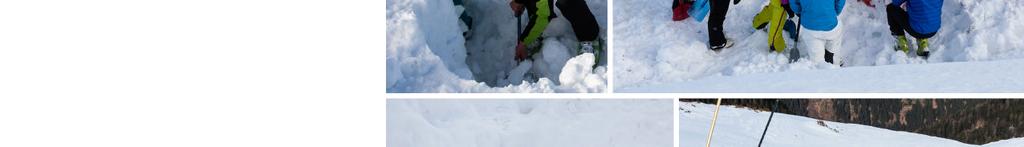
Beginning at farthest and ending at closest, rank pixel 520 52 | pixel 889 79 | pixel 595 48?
pixel 520 52, pixel 595 48, pixel 889 79

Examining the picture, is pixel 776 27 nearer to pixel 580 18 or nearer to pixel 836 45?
pixel 836 45

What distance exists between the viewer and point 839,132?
7.73ft

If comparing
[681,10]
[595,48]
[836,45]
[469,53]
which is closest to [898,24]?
[836,45]

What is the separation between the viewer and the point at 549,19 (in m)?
2.44

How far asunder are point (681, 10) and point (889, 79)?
369mm

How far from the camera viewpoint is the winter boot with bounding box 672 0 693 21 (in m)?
2.37

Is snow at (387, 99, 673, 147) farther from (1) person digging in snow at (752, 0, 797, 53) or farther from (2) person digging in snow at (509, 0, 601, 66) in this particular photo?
(1) person digging in snow at (752, 0, 797, 53)

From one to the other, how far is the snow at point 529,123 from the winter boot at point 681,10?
153mm

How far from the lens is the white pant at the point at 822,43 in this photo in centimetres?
230

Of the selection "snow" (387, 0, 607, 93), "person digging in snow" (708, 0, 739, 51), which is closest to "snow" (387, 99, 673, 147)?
"snow" (387, 0, 607, 93)

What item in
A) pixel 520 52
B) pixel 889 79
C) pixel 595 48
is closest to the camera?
pixel 889 79

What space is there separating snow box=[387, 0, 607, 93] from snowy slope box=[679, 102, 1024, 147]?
20cm

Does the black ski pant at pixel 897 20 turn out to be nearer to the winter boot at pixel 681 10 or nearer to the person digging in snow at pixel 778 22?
the person digging in snow at pixel 778 22
